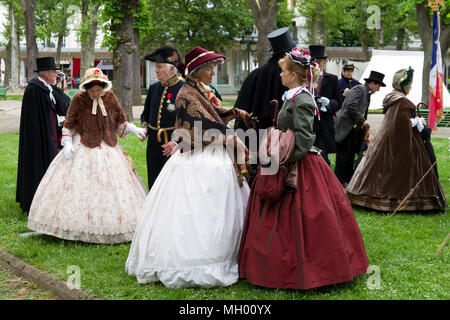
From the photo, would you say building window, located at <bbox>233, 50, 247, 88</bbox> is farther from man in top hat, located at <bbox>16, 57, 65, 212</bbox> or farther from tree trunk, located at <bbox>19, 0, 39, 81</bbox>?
man in top hat, located at <bbox>16, 57, 65, 212</bbox>

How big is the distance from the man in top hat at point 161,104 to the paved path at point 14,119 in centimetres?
839

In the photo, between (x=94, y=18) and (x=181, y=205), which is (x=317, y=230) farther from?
(x=94, y=18)

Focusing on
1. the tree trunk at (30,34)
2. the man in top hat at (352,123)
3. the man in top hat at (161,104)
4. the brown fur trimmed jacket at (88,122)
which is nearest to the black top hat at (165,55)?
the man in top hat at (161,104)

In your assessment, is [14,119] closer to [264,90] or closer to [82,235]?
[82,235]

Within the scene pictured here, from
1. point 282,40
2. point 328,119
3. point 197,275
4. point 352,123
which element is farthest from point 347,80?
point 197,275

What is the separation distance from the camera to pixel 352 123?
8.31 meters

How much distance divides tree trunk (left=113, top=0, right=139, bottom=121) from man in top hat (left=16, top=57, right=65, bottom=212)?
7.55 metres

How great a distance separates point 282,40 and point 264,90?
0.50 metres

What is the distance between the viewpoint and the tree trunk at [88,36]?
26728 millimetres

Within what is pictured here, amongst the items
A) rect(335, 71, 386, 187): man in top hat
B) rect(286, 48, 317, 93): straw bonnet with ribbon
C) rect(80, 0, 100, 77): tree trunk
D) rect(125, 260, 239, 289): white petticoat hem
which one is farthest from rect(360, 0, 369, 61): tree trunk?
rect(125, 260, 239, 289): white petticoat hem

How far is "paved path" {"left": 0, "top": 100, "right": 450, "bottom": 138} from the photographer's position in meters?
15.7

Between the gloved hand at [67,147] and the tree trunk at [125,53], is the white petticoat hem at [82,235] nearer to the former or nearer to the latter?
the gloved hand at [67,147]
